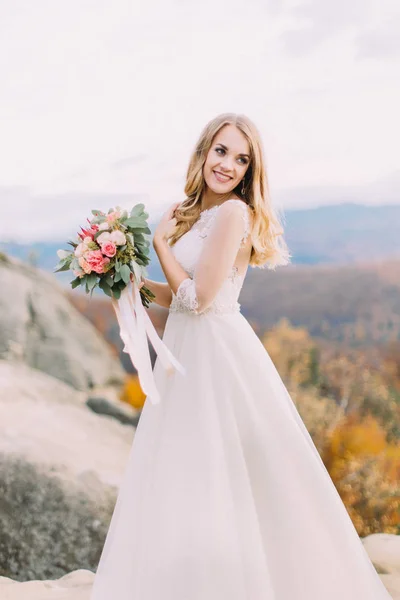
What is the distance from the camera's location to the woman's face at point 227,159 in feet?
9.78

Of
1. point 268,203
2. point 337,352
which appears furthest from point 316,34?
point 268,203

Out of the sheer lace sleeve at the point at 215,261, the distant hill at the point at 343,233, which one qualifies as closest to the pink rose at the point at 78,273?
the sheer lace sleeve at the point at 215,261

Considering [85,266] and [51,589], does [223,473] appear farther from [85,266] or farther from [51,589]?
[51,589]

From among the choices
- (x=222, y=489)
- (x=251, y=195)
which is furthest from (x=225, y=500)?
(x=251, y=195)

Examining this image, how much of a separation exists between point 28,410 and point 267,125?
11.6 ft

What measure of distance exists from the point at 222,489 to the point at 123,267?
35.6 inches

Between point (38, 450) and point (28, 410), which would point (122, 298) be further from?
point (28, 410)

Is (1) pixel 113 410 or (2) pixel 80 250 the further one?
(1) pixel 113 410

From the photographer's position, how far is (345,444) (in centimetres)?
762

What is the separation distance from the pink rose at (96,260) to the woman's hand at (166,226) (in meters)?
0.30

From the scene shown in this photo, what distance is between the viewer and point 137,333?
2729mm

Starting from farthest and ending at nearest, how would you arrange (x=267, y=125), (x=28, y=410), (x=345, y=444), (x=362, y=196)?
(x=362, y=196), (x=345, y=444), (x=267, y=125), (x=28, y=410)

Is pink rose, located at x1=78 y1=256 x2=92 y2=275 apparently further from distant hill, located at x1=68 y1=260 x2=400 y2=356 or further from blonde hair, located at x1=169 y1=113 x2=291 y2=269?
distant hill, located at x1=68 y1=260 x2=400 y2=356

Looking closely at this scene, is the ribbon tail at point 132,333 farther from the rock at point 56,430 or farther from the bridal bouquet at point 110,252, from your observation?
the rock at point 56,430
